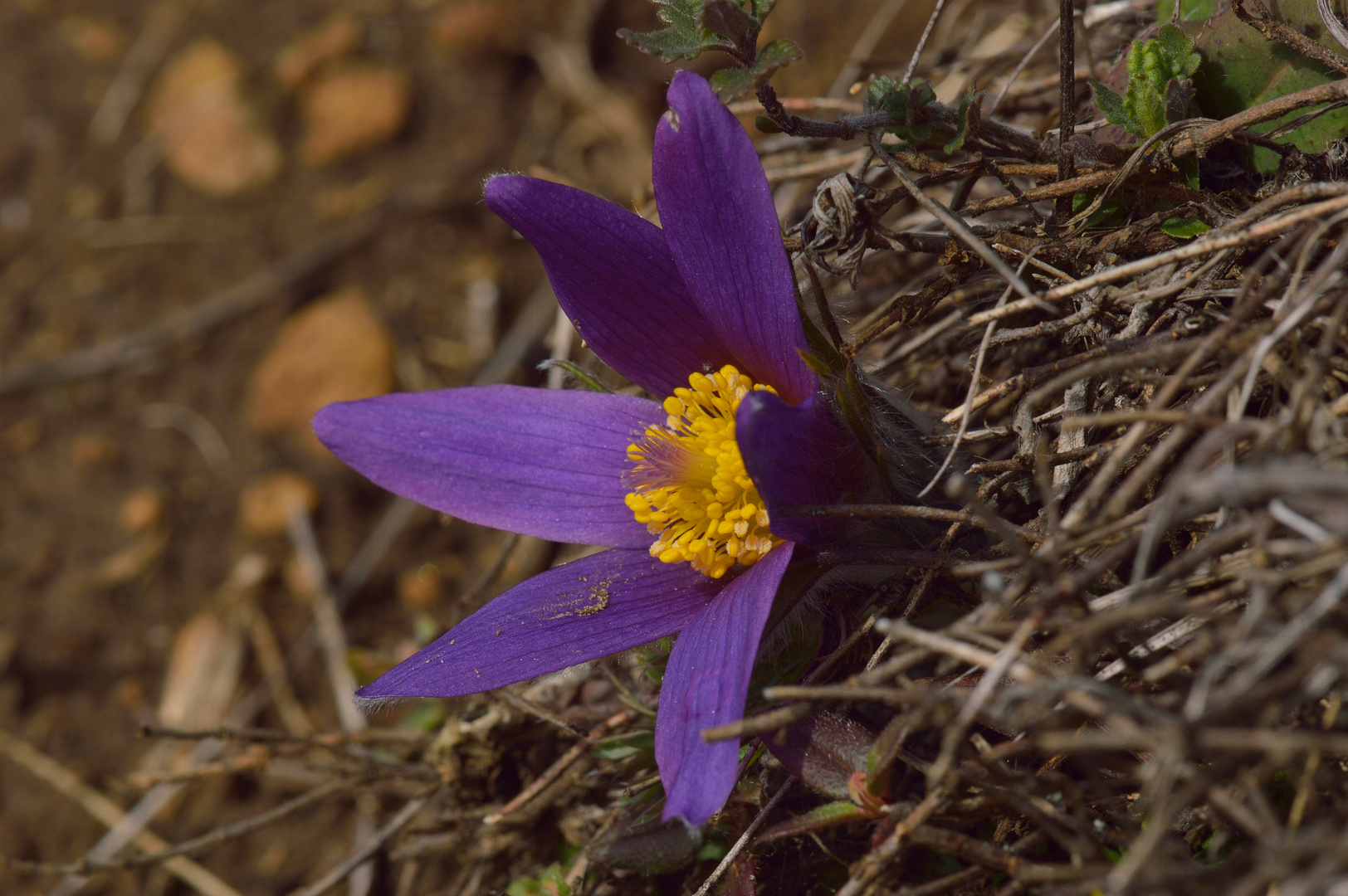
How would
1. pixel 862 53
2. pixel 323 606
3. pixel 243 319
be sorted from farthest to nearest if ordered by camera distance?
pixel 243 319, pixel 323 606, pixel 862 53

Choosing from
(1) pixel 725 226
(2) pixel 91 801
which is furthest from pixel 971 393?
(2) pixel 91 801

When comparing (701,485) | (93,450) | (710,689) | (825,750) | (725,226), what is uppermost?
(725,226)

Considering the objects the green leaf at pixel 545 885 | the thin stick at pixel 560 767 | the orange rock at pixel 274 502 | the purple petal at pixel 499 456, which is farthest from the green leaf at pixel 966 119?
the orange rock at pixel 274 502

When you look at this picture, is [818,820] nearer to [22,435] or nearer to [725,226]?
[725,226]

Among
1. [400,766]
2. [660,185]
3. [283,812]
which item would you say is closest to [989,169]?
[660,185]

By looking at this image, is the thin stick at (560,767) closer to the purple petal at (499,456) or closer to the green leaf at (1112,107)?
the purple petal at (499,456)

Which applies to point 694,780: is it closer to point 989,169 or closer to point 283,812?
point 989,169
